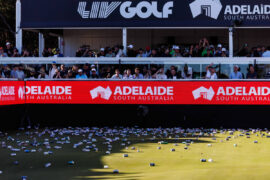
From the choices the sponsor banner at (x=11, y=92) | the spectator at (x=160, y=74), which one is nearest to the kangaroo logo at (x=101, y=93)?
the spectator at (x=160, y=74)

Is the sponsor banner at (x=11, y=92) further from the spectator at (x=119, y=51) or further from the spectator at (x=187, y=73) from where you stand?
the spectator at (x=187, y=73)

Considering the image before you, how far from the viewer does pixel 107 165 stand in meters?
9.59

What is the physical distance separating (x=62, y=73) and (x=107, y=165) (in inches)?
390

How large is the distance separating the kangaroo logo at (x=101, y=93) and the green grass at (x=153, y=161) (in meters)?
5.21

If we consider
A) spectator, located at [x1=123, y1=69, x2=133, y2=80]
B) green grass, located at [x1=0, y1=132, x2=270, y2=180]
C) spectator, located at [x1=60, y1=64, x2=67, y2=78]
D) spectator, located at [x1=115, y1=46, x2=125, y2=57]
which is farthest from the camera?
spectator, located at [x1=115, y1=46, x2=125, y2=57]

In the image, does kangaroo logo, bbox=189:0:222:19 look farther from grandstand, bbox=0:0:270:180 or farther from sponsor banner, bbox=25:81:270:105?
sponsor banner, bbox=25:81:270:105

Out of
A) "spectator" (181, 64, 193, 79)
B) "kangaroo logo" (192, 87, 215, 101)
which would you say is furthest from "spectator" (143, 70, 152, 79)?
"kangaroo logo" (192, 87, 215, 101)

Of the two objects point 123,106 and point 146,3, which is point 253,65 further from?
point 146,3

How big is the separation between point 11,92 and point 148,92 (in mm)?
4607

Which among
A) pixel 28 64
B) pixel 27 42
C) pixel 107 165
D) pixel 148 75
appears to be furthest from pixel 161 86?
pixel 27 42

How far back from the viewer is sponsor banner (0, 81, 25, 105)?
16.1 m

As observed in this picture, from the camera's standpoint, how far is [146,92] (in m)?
18.1

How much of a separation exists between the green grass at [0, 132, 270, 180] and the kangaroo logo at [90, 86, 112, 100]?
521cm

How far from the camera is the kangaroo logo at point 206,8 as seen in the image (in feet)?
74.5
